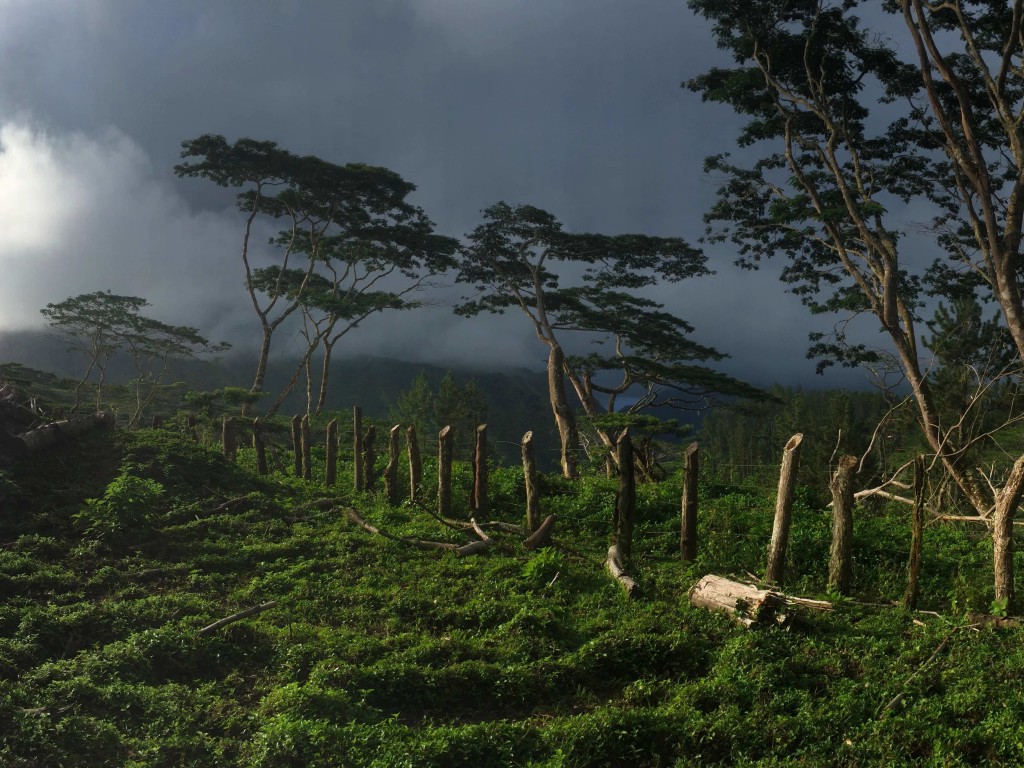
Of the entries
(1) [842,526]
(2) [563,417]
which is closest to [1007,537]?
(1) [842,526]

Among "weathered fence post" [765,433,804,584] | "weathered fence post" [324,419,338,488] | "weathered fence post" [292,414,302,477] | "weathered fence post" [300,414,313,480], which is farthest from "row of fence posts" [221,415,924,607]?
"weathered fence post" [292,414,302,477]

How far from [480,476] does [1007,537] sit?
799 cm

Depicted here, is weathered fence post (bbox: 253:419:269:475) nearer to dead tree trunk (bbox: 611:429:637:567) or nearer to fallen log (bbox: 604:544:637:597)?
dead tree trunk (bbox: 611:429:637:567)

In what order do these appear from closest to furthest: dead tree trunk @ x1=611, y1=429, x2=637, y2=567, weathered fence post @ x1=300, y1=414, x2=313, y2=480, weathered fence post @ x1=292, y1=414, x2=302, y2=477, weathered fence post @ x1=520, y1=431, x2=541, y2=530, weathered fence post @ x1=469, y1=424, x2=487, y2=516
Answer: dead tree trunk @ x1=611, y1=429, x2=637, y2=567 < weathered fence post @ x1=520, y1=431, x2=541, y2=530 < weathered fence post @ x1=469, y1=424, x2=487, y2=516 < weathered fence post @ x1=300, y1=414, x2=313, y2=480 < weathered fence post @ x1=292, y1=414, x2=302, y2=477

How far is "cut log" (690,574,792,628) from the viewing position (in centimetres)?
745

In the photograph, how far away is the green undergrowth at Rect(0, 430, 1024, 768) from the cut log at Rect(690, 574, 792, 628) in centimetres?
18

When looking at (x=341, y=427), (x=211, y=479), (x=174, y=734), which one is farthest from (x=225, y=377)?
(x=174, y=734)

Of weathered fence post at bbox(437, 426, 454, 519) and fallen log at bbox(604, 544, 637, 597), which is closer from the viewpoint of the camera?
fallen log at bbox(604, 544, 637, 597)

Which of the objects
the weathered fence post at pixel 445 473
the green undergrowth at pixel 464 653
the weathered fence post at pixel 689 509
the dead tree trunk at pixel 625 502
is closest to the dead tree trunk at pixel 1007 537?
the green undergrowth at pixel 464 653

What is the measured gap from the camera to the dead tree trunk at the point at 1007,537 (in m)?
7.51

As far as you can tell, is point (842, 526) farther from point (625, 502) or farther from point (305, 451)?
point (305, 451)

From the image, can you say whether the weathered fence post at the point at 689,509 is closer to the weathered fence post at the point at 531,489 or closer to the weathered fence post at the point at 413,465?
the weathered fence post at the point at 531,489

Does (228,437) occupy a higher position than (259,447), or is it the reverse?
(228,437)

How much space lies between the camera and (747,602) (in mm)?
7703
